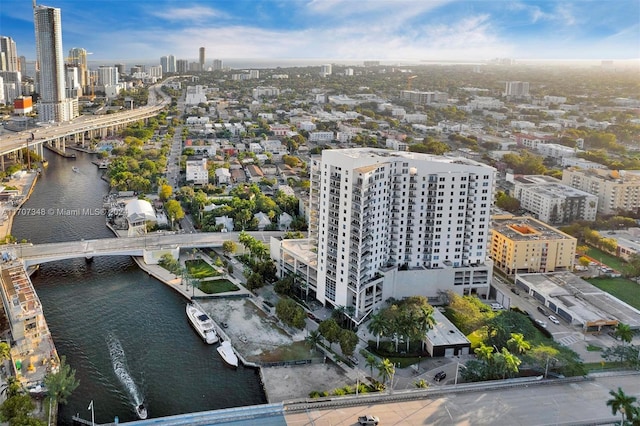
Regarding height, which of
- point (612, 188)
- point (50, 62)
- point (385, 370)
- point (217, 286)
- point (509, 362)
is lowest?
point (217, 286)

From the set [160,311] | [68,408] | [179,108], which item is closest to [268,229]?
[160,311]

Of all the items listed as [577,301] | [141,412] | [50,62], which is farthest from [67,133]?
[577,301]

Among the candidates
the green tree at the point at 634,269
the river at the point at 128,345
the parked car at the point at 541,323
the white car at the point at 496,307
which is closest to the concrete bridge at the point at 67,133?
the river at the point at 128,345

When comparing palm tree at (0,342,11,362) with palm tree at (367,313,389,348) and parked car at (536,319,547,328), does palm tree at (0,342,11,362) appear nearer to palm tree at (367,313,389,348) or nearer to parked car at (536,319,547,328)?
palm tree at (367,313,389,348)

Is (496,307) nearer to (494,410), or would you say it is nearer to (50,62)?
(494,410)

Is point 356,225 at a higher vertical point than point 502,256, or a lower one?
higher

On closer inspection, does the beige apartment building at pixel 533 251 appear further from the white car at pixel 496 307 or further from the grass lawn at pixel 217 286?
the grass lawn at pixel 217 286

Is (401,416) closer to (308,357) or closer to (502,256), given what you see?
(308,357)
